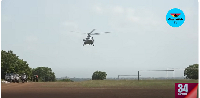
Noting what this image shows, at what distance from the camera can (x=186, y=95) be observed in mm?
24828

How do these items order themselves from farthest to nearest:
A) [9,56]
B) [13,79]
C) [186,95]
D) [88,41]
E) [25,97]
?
[9,56] → [13,79] → [88,41] → [25,97] → [186,95]

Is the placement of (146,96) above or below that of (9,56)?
below

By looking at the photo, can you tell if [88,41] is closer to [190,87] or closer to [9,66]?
[190,87]

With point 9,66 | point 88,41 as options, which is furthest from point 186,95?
point 9,66

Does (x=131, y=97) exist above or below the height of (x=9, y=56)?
below

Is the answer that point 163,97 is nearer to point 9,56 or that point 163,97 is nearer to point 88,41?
point 88,41

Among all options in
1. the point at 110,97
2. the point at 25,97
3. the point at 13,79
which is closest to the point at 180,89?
the point at 110,97

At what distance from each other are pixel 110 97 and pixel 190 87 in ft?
23.4

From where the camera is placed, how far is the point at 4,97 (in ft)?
97.4

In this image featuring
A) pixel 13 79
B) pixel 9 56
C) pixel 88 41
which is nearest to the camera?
pixel 88 41

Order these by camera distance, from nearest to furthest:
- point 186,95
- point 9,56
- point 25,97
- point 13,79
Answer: point 186,95
point 25,97
point 13,79
point 9,56

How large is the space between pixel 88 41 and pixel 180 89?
108ft

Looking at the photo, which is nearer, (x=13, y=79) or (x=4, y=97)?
(x=4, y=97)

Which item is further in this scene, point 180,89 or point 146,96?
point 146,96
